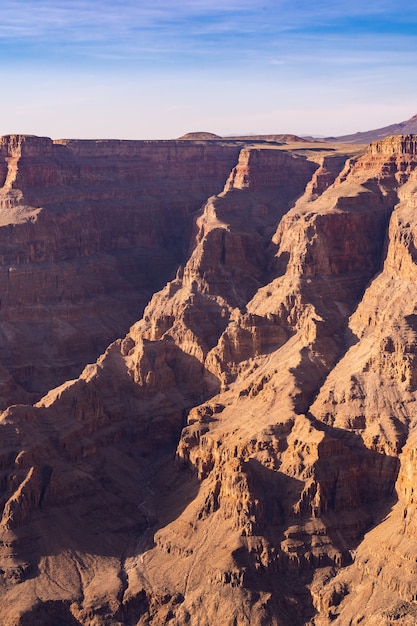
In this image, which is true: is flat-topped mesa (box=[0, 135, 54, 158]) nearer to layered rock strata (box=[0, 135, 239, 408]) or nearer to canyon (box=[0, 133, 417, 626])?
layered rock strata (box=[0, 135, 239, 408])

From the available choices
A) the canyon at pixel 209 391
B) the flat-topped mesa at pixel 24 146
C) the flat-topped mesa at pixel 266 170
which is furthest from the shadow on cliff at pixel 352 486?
the flat-topped mesa at pixel 24 146

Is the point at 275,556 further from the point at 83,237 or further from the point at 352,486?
the point at 83,237

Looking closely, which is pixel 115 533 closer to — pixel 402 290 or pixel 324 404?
pixel 324 404

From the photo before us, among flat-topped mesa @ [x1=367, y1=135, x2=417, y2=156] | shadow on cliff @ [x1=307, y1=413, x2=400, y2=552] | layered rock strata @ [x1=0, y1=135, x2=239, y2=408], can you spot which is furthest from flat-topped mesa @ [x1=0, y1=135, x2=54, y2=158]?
shadow on cliff @ [x1=307, y1=413, x2=400, y2=552]

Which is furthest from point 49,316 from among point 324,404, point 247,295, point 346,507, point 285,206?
point 346,507

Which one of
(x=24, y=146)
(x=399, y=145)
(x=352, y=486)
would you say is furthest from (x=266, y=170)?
(x=352, y=486)

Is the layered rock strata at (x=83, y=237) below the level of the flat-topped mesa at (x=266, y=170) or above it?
below

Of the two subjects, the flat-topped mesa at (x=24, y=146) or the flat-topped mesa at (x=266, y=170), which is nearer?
the flat-topped mesa at (x=24, y=146)

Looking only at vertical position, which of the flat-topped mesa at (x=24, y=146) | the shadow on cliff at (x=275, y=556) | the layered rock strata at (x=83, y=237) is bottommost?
the shadow on cliff at (x=275, y=556)

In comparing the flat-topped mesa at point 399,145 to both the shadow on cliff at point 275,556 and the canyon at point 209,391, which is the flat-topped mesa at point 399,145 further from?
the shadow on cliff at point 275,556
